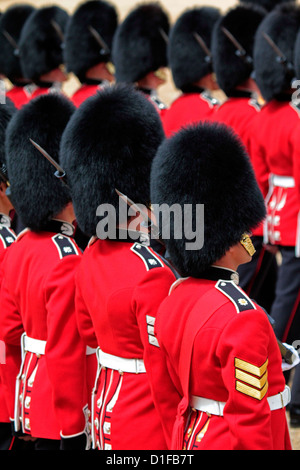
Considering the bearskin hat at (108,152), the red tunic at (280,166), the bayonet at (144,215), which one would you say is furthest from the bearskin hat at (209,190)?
the red tunic at (280,166)

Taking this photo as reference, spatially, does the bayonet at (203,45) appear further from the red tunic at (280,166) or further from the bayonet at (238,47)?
the red tunic at (280,166)

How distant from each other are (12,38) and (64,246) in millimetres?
4287

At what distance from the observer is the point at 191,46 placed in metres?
4.89

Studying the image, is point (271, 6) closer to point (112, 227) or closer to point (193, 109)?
point (193, 109)

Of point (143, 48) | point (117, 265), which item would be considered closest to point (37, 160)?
point (117, 265)

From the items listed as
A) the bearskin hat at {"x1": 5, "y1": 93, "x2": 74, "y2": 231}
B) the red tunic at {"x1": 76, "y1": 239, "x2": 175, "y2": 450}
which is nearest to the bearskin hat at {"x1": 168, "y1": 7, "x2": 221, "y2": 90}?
the bearskin hat at {"x1": 5, "y1": 93, "x2": 74, "y2": 231}

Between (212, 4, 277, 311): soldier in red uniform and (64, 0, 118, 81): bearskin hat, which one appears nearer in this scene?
(212, 4, 277, 311): soldier in red uniform

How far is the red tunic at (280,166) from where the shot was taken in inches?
148

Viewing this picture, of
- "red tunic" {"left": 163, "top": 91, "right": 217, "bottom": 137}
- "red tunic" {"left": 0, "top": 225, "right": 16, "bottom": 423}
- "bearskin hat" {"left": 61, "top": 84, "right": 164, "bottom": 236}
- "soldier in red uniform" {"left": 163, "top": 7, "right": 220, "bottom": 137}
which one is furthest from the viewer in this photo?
"soldier in red uniform" {"left": 163, "top": 7, "right": 220, "bottom": 137}

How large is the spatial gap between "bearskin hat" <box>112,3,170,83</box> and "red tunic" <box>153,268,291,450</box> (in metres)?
3.23

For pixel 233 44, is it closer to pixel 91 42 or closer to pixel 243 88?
pixel 243 88

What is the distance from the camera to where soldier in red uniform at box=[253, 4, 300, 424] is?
3.71 meters

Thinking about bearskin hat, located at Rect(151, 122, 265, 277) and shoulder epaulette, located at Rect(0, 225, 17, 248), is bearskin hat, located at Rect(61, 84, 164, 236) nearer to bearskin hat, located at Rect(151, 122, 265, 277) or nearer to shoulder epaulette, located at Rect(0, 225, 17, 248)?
bearskin hat, located at Rect(151, 122, 265, 277)

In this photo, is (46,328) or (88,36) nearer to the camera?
(46,328)
